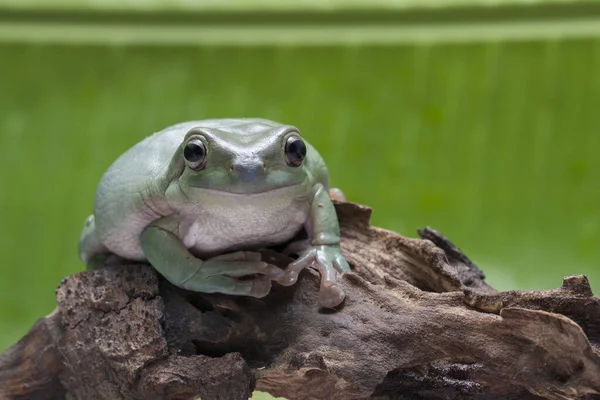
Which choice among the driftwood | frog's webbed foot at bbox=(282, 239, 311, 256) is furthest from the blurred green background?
frog's webbed foot at bbox=(282, 239, 311, 256)

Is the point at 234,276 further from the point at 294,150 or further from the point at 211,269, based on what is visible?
the point at 294,150


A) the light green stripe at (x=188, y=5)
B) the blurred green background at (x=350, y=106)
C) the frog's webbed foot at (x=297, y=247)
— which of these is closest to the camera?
the frog's webbed foot at (x=297, y=247)

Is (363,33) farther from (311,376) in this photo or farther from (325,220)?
(311,376)

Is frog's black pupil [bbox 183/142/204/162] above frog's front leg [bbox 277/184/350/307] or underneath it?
above

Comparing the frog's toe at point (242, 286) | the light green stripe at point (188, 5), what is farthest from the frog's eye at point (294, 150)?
the light green stripe at point (188, 5)

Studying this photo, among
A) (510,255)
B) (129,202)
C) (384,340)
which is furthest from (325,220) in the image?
(510,255)

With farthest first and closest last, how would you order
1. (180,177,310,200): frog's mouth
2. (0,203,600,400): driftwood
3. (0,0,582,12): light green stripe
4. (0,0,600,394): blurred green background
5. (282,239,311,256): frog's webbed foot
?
(0,0,582,12): light green stripe → (0,0,600,394): blurred green background → (282,239,311,256): frog's webbed foot → (180,177,310,200): frog's mouth → (0,203,600,400): driftwood

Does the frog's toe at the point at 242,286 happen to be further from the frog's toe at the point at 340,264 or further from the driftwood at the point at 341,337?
the frog's toe at the point at 340,264

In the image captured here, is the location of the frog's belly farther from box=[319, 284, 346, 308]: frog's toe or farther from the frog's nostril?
box=[319, 284, 346, 308]: frog's toe
